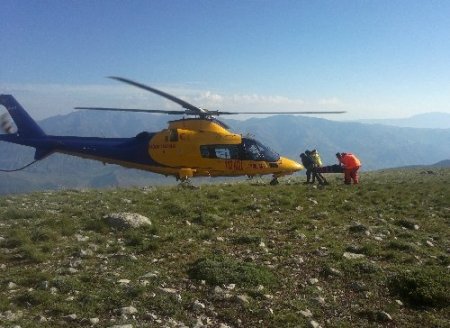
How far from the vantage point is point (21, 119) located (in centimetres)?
2936

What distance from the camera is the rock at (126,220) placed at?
42.9 ft

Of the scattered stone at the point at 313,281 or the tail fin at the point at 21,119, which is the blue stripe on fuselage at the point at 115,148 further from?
the scattered stone at the point at 313,281

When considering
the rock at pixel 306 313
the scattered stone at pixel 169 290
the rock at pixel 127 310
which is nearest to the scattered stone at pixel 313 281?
the rock at pixel 306 313

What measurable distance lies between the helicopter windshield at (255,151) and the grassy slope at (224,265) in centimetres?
888

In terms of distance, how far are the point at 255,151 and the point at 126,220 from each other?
14.2m

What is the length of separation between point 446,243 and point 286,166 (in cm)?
1414

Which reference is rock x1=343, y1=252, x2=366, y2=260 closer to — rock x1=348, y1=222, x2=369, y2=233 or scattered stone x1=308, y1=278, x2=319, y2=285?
scattered stone x1=308, y1=278, x2=319, y2=285

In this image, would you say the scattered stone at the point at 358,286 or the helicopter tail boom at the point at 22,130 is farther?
the helicopter tail boom at the point at 22,130

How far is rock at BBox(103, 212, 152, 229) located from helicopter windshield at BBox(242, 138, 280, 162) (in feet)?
43.7

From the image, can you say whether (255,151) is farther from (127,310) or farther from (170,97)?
(127,310)

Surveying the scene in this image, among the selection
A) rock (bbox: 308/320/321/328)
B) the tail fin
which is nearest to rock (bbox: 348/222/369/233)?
rock (bbox: 308/320/321/328)

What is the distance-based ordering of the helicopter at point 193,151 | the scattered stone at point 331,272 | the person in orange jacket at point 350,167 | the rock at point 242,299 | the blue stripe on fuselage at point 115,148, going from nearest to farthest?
the rock at point 242,299
the scattered stone at point 331,272
the helicopter at point 193,151
the blue stripe on fuselage at point 115,148
the person in orange jacket at point 350,167

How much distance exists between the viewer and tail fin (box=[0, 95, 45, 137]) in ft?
95.7

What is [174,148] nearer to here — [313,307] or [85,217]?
[85,217]
